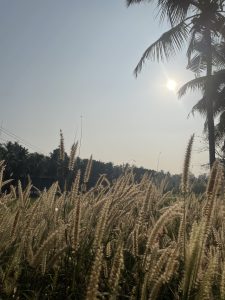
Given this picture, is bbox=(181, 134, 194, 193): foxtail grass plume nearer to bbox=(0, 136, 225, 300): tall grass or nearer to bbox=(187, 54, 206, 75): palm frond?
bbox=(0, 136, 225, 300): tall grass

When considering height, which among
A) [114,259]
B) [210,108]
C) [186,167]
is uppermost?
[210,108]

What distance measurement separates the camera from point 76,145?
2.16 meters

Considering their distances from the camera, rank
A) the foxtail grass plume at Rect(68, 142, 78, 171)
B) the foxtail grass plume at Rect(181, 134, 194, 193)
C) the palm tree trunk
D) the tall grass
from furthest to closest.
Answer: the palm tree trunk, the foxtail grass plume at Rect(68, 142, 78, 171), the foxtail grass plume at Rect(181, 134, 194, 193), the tall grass

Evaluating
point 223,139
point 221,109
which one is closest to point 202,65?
point 221,109

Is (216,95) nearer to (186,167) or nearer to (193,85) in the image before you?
(193,85)

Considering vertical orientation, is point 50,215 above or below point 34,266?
above

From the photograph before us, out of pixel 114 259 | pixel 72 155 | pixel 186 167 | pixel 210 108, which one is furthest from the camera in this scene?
pixel 210 108

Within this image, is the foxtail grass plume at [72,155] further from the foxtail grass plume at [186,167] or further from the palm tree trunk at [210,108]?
the palm tree trunk at [210,108]

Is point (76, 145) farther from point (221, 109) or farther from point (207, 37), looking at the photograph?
point (221, 109)

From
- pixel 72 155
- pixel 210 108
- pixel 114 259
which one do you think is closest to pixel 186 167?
pixel 114 259

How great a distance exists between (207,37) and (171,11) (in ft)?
18.4

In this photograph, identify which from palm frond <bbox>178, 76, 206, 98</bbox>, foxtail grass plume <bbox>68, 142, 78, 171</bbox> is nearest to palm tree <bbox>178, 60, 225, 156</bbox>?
palm frond <bbox>178, 76, 206, 98</bbox>

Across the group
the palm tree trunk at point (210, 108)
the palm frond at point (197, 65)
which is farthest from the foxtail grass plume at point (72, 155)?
the palm frond at point (197, 65)

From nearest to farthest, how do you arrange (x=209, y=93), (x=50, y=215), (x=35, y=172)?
1. (x=50, y=215)
2. (x=209, y=93)
3. (x=35, y=172)
